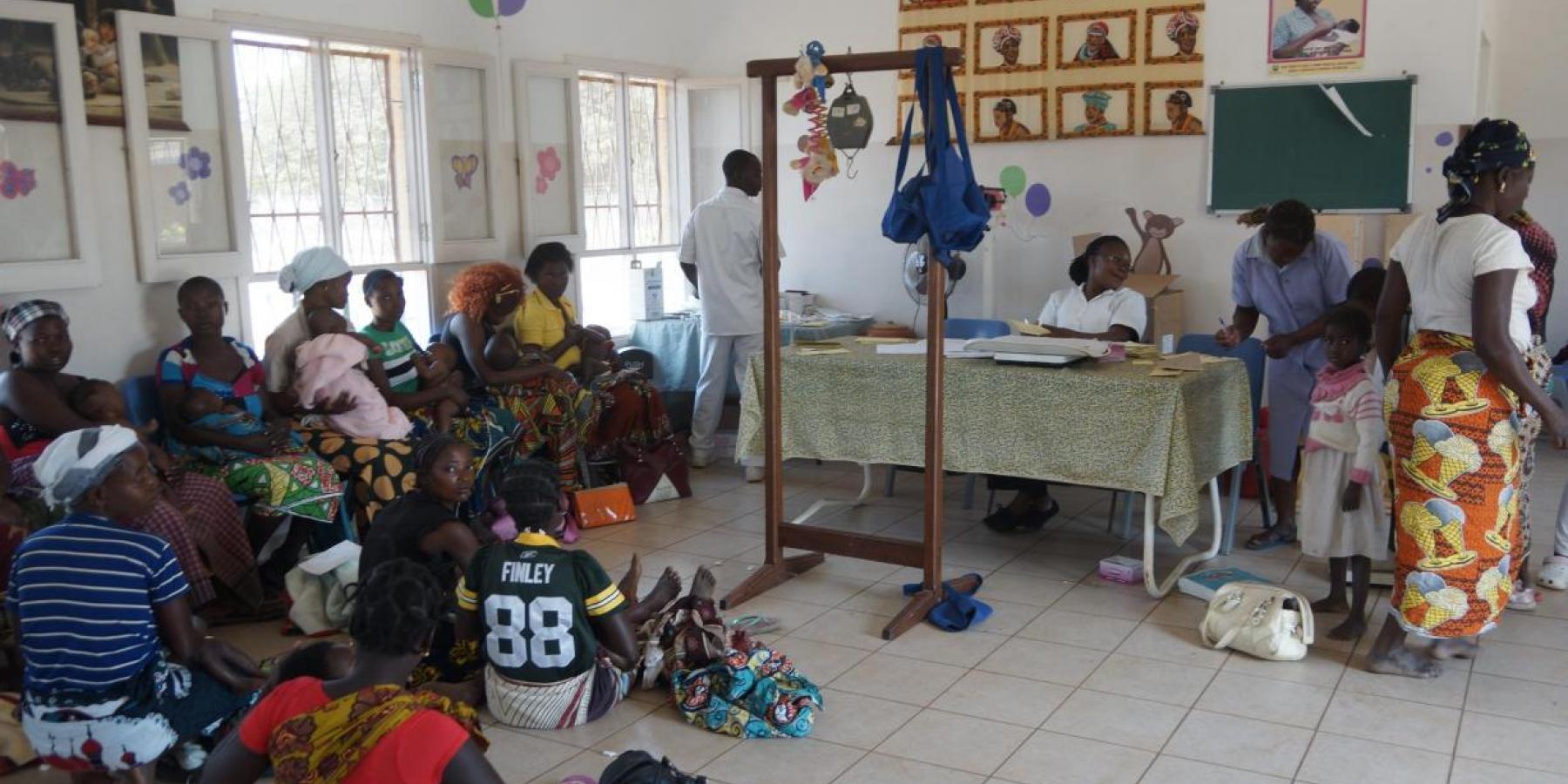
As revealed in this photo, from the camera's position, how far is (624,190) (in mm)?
7812

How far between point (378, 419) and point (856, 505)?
2.18 metres

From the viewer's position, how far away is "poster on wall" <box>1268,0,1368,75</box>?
6586 mm

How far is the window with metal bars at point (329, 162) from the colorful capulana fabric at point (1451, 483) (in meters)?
4.52

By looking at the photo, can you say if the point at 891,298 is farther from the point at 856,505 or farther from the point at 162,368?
the point at 162,368

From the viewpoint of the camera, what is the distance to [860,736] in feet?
11.4

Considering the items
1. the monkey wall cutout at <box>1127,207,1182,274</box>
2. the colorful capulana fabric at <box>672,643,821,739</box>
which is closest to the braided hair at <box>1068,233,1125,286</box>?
the monkey wall cutout at <box>1127,207,1182,274</box>

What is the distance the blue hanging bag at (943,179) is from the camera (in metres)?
4.14

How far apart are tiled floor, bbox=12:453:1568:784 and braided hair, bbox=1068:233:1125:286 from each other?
4.72 feet

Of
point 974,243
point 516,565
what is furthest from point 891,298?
point 516,565

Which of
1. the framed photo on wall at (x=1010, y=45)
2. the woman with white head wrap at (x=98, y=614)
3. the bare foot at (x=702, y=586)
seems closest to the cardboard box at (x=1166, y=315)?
the framed photo on wall at (x=1010, y=45)

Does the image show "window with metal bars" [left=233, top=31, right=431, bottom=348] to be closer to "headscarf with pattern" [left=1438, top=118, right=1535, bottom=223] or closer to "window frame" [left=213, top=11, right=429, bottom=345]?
"window frame" [left=213, top=11, right=429, bottom=345]

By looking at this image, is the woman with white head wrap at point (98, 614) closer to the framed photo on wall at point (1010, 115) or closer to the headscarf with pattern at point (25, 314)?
the headscarf with pattern at point (25, 314)

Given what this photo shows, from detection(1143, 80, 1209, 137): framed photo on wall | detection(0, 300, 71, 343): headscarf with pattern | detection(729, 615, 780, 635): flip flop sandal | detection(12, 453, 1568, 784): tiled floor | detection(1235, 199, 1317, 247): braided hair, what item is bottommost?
detection(12, 453, 1568, 784): tiled floor

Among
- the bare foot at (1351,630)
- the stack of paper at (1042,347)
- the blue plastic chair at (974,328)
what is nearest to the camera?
the bare foot at (1351,630)
